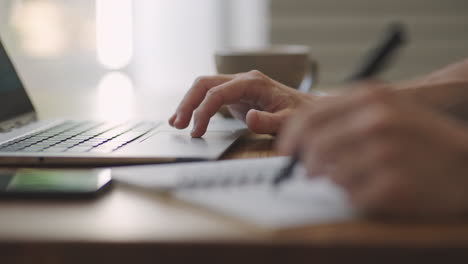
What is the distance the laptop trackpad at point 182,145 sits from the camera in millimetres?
608

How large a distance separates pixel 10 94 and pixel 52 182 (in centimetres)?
49

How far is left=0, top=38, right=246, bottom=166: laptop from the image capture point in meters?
0.61

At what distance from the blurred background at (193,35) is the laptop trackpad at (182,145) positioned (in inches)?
73.7

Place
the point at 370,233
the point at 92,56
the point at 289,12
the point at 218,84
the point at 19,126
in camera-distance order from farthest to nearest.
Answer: the point at 92,56
the point at 289,12
the point at 19,126
the point at 218,84
the point at 370,233

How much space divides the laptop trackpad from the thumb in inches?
1.2

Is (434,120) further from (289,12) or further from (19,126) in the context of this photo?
(289,12)

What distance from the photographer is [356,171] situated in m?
0.38

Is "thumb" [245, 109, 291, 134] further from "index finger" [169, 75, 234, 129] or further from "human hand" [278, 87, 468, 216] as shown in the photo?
"human hand" [278, 87, 468, 216]

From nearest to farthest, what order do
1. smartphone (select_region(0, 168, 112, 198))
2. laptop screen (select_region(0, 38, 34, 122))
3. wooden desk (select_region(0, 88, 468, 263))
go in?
1. wooden desk (select_region(0, 88, 468, 263))
2. smartphone (select_region(0, 168, 112, 198))
3. laptop screen (select_region(0, 38, 34, 122))

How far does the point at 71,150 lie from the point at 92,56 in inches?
94.9

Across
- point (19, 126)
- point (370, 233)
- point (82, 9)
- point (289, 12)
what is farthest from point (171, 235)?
point (82, 9)

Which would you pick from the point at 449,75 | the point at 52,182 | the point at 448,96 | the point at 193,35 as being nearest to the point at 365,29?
the point at 193,35

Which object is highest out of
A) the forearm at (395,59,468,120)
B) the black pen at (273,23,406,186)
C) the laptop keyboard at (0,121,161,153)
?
the black pen at (273,23,406,186)

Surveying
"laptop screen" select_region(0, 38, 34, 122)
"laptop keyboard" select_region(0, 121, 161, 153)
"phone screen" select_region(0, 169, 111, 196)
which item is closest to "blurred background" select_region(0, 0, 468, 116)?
"laptop screen" select_region(0, 38, 34, 122)
